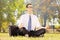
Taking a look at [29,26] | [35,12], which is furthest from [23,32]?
[35,12]

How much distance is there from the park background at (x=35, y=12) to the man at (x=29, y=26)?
0.06 meters

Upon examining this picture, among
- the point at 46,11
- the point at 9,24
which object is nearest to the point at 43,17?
the point at 46,11

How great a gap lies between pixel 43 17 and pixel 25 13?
0.31m

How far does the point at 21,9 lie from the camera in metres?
3.37

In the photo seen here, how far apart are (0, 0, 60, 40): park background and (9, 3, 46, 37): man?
6 cm

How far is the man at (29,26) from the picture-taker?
10.9 ft

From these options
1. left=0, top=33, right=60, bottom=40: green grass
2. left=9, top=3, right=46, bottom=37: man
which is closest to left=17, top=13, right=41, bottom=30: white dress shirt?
left=9, top=3, right=46, bottom=37: man

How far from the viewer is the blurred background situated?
3.36m

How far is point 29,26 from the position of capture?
3.36 meters

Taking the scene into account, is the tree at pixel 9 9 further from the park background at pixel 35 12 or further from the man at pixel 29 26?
the man at pixel 29 26

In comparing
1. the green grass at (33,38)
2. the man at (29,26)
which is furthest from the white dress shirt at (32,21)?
the green grass at (33,38)

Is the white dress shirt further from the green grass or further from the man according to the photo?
the green grass

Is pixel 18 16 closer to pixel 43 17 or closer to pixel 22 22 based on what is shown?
pixel 22 22

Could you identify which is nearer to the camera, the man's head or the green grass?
the green grass
